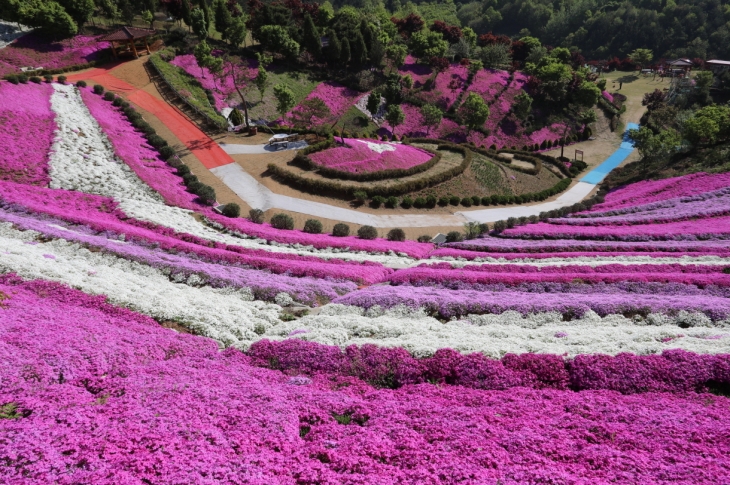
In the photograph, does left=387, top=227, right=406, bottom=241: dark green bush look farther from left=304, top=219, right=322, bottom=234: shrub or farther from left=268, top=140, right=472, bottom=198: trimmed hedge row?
left=268, top=140, right=472, bottom=198: trimmed hedge row

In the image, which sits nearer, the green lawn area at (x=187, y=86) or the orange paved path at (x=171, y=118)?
the orange paved path at (x=171, y=118)

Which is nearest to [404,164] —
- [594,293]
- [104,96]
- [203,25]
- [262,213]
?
[262,213]

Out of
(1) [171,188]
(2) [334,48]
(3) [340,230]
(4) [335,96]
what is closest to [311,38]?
(2) [334,48]

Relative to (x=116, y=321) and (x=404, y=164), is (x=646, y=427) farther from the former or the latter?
(x=404, y=164)

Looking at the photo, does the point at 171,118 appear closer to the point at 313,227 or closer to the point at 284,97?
the point at 284,97

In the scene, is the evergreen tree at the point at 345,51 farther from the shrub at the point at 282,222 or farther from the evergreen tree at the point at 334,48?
the shrub at the point at 282,222

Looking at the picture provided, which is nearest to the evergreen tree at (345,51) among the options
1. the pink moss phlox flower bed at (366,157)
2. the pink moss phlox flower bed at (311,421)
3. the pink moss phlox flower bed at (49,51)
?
→ the pink moss phlox flower bed at (366,157)
